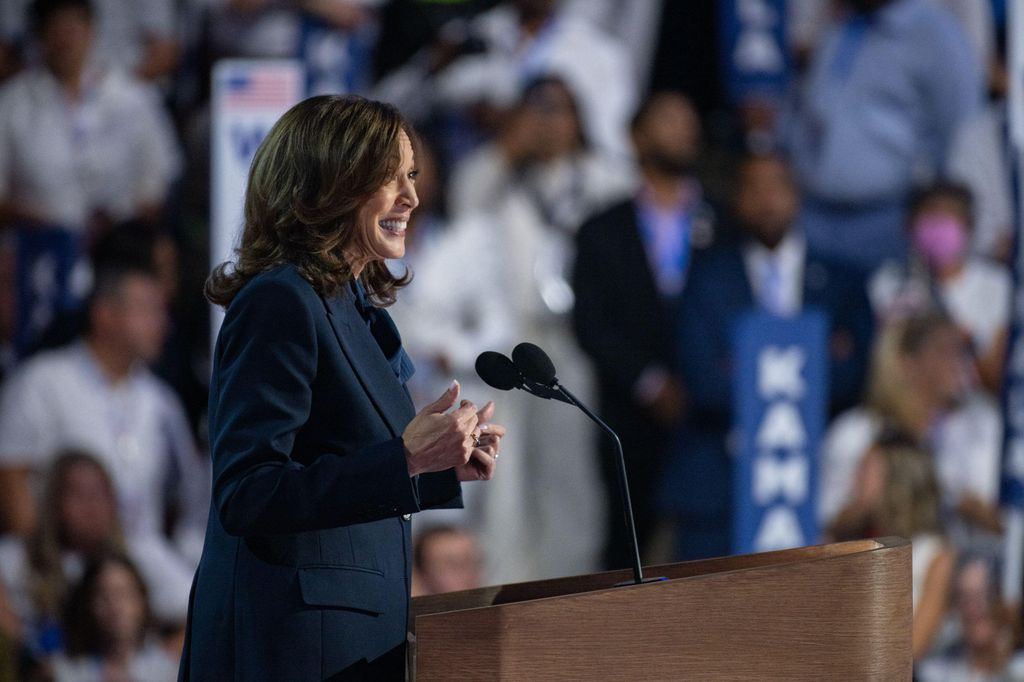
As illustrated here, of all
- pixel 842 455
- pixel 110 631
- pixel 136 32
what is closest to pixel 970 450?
pixel 842 455

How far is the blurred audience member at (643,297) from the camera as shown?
5133 mm

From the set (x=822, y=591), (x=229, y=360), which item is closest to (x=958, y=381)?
(x=822, y=591)

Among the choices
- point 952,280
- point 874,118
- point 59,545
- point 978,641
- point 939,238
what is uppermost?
point 874,118

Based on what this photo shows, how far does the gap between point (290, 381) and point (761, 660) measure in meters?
0.65

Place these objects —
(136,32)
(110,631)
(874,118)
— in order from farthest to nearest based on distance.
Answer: (874,118) → (136,32) → (110,631)

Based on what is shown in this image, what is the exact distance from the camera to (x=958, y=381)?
5609 millimetres

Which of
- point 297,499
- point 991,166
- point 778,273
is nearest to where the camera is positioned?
point 297,499

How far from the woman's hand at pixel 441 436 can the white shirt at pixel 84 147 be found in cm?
383

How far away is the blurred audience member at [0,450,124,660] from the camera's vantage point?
483 cm

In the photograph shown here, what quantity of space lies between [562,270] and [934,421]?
1780mm

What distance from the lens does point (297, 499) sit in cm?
143

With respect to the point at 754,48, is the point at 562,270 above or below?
below

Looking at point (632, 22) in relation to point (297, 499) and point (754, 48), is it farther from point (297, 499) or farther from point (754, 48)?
point (297, 499)

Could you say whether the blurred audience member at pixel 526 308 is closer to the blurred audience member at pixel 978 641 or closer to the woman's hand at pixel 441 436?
the blurred audience member at pixel 978 641
